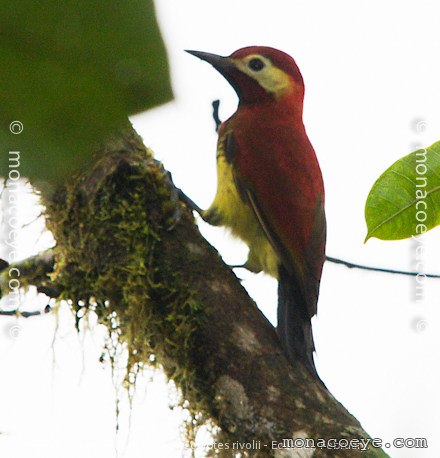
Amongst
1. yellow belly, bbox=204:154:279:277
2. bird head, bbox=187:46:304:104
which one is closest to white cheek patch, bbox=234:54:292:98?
bird head, bbox=187:46:304:104

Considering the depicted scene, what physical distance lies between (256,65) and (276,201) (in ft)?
3.16

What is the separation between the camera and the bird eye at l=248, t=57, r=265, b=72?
3389 millimetres

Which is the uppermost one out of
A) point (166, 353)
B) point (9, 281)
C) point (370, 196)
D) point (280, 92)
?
point (280, 92)

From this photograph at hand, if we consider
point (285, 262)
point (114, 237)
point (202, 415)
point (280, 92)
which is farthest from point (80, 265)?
point (280, 92)

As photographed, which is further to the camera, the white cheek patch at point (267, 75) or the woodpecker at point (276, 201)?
the white cheek patch at point (267, 75)

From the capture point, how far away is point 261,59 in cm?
341

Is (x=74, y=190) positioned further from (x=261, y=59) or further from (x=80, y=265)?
(x=261, y=59)

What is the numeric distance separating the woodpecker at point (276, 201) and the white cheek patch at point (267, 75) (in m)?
0.14

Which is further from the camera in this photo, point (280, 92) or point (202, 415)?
point (280, 92)

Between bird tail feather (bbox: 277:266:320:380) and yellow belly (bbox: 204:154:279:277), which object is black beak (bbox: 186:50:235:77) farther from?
bird tail feather (bbox: 277:266:320:380)

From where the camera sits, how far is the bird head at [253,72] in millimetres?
3375

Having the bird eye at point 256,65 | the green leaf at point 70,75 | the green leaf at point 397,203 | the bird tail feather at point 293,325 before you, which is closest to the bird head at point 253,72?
the bird eye at point 256,65

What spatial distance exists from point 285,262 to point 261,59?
4.07ft

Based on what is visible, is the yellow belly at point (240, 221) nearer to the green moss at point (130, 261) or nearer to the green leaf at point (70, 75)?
the green moss at point (130, 261)
